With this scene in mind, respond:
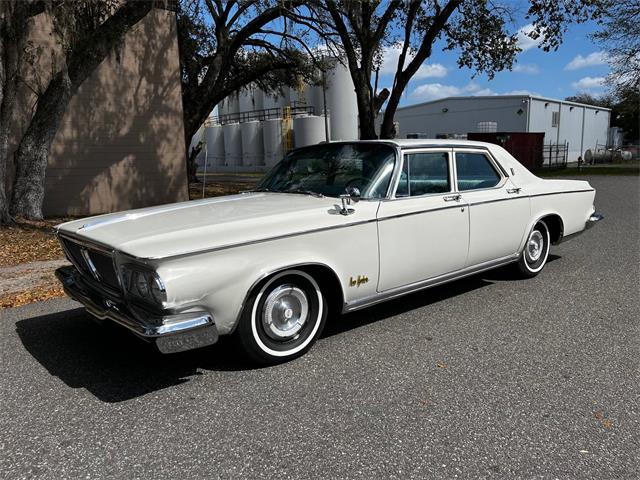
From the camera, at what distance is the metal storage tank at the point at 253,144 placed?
43.1m

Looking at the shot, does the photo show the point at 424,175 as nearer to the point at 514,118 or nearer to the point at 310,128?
the point at 310,128

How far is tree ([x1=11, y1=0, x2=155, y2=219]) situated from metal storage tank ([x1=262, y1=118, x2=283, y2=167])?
98.7ft

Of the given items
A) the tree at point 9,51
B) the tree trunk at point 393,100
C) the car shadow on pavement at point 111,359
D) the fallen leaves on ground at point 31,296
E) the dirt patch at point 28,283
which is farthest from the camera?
the tree trunk at point 393,100

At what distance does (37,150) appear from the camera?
32.6ft

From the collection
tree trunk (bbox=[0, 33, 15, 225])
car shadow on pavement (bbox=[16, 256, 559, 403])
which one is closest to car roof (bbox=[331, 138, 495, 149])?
car shadow on pavement (bbox=[16, 256, 559, 403])

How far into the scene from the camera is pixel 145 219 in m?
3.81

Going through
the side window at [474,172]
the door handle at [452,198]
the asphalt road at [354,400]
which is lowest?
the asphalt road at [354,400]

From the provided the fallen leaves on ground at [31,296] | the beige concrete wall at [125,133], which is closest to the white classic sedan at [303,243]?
the fallen leaves on ground at [31,296]

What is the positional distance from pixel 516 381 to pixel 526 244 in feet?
8.59

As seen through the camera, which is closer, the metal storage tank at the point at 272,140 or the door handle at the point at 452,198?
the door handle at the point at 452,198

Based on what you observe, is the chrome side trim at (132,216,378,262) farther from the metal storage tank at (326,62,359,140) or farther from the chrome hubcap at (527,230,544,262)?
the metal storage tank at (326,62,359,140)

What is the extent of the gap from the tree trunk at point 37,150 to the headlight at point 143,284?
7658 mm

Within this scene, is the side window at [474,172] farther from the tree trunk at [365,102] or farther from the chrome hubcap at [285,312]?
the tree trunk at [365,102]

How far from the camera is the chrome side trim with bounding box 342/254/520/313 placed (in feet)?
13.3
